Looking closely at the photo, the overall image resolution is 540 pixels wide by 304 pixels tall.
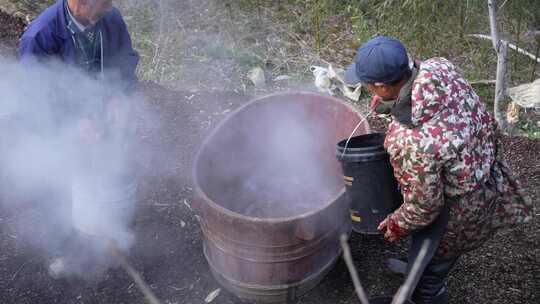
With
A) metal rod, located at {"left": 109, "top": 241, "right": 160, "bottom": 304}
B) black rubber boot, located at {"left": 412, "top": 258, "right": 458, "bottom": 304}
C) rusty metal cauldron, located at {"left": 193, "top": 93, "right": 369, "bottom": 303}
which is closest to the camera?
metal rod, located at {"left": 109, "top": 241, "right": 160, "bottom": 304}

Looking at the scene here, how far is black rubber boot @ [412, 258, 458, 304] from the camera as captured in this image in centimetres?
252

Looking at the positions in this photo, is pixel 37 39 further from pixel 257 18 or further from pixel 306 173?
pixel 257 18

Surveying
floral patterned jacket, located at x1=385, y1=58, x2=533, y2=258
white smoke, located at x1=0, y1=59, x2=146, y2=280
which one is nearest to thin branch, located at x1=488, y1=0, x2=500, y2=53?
floral patterned jacket, located at x1=385, y1=58, x2=533, y2=258

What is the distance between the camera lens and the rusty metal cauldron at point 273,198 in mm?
2627

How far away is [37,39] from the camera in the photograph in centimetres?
268

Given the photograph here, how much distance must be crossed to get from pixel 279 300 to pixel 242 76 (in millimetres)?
3161

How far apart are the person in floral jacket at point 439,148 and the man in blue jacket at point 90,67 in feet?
5.22

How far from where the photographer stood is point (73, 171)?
330 cm

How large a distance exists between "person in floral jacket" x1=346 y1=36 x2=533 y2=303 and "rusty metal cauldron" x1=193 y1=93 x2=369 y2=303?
57cm

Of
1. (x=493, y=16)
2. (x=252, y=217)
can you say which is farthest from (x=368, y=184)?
(x=493, y=16)

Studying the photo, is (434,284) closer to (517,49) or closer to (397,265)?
(397,265)

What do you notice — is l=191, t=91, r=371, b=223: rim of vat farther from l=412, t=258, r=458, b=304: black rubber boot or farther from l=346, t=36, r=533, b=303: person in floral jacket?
l=412, t=258, r=458, b=304: black rubber boot

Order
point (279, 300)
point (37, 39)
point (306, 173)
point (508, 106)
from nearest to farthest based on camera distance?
1. point (37, 39)
2. point (279, 300)
3. point (306, 173)
4. point (508, 106)

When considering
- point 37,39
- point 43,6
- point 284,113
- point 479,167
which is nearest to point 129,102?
point 37,39
